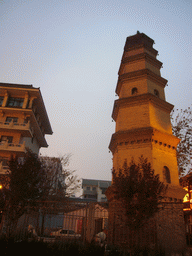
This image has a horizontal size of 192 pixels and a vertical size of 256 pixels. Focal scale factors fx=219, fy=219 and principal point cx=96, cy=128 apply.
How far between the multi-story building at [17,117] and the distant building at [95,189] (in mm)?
36797

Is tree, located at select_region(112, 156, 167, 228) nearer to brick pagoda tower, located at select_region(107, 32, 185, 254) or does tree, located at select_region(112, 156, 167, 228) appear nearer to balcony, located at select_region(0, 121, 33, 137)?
brick pagoda tower, located at select_region(107, 32, 185, 254)

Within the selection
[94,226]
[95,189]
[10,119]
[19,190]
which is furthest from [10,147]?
[95,189]

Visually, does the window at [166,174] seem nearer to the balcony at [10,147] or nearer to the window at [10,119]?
the balcony at [10,147]

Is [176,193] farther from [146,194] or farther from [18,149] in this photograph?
[18,149]

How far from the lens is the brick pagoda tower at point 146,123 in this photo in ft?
46.4

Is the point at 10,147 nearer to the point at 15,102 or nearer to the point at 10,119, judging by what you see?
the point at 10,119

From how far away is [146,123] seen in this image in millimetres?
15797

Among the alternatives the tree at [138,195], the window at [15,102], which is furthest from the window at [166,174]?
the window at [15,102]

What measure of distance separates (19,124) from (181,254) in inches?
808

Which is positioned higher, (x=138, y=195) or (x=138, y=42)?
(x=138, y=42)

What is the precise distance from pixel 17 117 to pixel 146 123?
1684 centimetres

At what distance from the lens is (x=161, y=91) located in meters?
18.6

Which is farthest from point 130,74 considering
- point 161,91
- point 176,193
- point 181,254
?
point 181,254

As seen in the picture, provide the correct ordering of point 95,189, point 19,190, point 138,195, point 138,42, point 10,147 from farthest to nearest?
1. point 95,189
2. point 10,147
3. point 138,42
4. point 19,190
5. point 138,195
